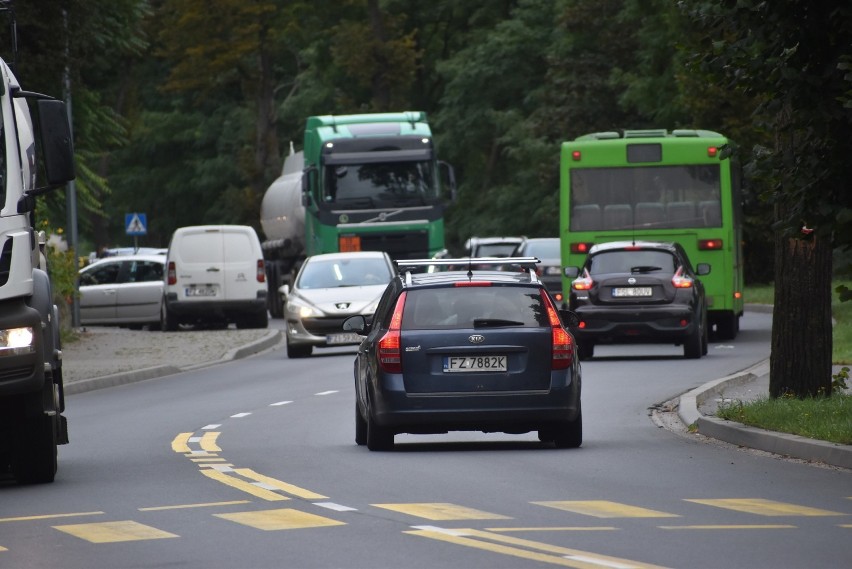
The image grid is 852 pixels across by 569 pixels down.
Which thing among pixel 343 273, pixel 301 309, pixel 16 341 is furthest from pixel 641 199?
pixel 16 341

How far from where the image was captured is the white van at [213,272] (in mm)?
41562

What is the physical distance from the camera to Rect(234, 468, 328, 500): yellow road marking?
1286cm

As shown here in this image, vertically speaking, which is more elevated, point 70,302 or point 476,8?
point 476,8

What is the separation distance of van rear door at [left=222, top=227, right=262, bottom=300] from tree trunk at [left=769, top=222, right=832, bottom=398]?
2399 centimetres

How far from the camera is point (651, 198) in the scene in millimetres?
33250

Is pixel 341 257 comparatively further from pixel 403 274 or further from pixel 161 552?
pixel 161 552

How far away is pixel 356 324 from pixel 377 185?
26.9 metres

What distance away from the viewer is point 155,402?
24.1 meters

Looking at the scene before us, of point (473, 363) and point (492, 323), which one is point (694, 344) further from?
point (473, 363)

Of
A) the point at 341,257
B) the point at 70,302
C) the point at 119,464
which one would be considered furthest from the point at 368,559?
the point at 70,302

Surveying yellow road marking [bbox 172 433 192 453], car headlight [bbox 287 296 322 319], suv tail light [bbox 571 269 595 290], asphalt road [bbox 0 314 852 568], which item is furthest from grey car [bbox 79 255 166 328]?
yellow road marking [bbox 172 433 192 453]

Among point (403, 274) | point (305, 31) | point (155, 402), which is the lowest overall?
point (155, 402)

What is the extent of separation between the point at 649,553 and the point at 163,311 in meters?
33.4

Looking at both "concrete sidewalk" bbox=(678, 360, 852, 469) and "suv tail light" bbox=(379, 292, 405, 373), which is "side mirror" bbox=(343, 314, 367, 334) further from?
"concrete sidewalk" bbox=(678, 360, 852, 469)
